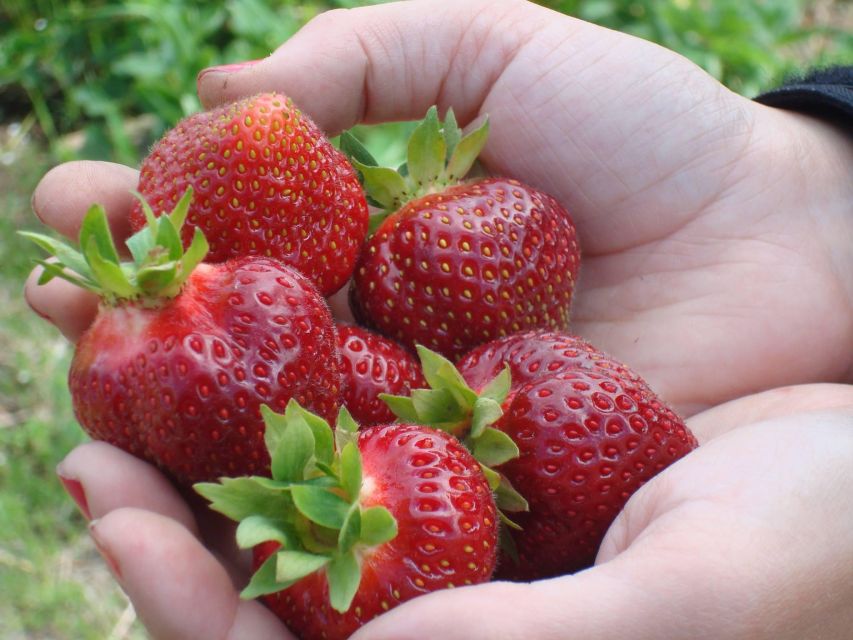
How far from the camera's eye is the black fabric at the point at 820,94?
1.52 metres

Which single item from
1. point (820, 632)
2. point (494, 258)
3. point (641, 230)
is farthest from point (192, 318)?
point (641, 230)

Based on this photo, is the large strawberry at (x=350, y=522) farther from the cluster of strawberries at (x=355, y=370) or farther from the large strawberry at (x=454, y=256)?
the large strawberry at (x=454, y=256)

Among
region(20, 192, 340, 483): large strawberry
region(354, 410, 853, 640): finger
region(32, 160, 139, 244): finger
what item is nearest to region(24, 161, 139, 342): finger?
region(32, 160, 139, 244): finger

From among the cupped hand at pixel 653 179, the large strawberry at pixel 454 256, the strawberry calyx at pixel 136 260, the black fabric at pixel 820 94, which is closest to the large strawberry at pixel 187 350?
the strawberry calyx at pixel 136 260

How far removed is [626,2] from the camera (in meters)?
2.88

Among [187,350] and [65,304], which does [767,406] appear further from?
[65,304]

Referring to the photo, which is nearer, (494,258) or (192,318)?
(192,318)

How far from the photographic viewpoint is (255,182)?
1.09 metres

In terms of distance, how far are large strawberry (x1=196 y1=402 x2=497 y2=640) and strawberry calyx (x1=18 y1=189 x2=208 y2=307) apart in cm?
17

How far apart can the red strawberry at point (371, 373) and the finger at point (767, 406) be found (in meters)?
0.39

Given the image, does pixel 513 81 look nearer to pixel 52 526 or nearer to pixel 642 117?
pixel 642 117

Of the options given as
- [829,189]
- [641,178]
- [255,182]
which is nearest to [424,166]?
[255,182]

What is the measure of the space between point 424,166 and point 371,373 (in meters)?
0.28

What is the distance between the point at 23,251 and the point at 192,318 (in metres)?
1.65
